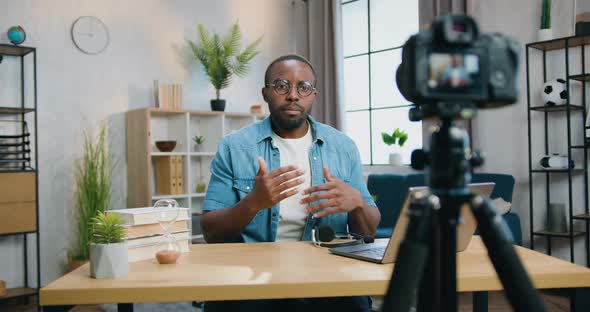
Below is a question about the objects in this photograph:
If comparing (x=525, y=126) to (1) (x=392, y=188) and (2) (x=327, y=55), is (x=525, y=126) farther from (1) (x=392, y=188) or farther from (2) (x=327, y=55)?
(2) (x=327, y=55)

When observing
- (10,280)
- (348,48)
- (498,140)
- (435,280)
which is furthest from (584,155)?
(10,280)

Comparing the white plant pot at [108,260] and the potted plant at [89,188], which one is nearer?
the white plant pot at [108,260]

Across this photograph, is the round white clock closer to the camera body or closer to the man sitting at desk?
the man sitting at desk

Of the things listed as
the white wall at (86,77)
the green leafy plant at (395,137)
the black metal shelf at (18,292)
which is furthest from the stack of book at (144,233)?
the green leafy plant at (395,137)

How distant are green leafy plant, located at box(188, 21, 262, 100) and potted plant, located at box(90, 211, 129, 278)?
3.65 m

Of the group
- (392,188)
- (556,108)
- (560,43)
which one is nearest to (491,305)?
(392,188)

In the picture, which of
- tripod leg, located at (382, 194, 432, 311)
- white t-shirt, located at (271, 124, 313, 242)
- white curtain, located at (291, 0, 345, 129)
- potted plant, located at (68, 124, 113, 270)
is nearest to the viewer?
tripod leg, located at (382, 194, 432, 311)

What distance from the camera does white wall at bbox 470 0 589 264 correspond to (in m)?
3.95

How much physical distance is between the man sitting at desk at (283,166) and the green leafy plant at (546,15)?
2.56 meters

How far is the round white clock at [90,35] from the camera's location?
4.34 meters

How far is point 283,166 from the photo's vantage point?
1813 millimetres

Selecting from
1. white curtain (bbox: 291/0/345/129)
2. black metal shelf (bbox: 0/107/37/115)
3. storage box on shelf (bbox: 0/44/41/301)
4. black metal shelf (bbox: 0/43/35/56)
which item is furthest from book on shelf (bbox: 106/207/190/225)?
white curtain (bbox: 291/0/345/129)

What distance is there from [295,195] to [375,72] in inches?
138

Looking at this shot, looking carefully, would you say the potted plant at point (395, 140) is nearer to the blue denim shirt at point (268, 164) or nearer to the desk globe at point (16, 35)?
the blue denim shirt at point (268, 164)
